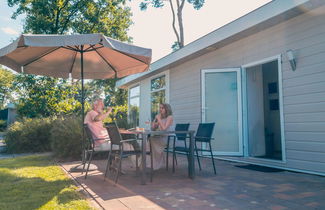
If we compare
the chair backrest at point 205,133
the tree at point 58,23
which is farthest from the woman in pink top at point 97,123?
the tree at point 58,23

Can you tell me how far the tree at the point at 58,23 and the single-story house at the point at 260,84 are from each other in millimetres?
4876

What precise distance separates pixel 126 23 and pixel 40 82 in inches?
286

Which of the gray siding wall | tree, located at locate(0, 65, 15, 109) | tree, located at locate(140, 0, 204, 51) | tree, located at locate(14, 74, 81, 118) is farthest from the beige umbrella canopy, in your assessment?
tree, located at locate(0, 65, 15, 109)

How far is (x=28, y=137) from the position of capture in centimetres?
808

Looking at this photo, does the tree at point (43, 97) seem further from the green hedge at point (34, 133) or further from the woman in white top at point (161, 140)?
the woman in white top at point (161, 140)

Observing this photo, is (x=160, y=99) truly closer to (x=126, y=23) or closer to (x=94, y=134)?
(x=94, y=134)

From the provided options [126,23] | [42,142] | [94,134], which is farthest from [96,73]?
[126,23]

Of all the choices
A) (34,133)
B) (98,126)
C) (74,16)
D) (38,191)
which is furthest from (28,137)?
(74,16)

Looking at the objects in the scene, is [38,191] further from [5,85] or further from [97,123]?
[5,85]

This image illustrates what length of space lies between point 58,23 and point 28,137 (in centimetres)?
733

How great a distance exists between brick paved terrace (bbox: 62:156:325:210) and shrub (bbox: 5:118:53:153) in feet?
14.9

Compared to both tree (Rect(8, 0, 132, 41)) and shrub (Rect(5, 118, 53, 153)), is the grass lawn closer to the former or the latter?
shrub (Rect(5, 118, 53, 153))

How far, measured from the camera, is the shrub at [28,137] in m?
8.00

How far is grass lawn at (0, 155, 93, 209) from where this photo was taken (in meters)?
2.56
